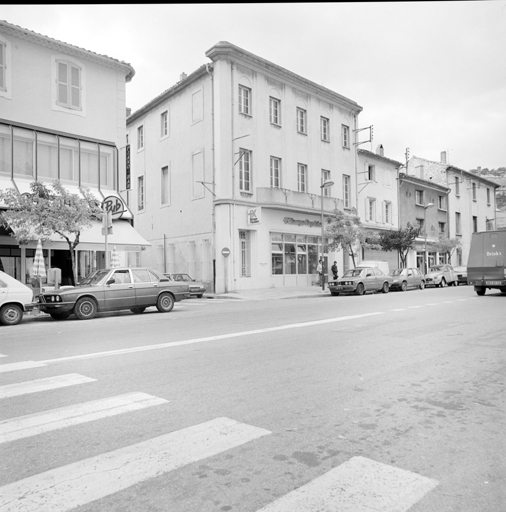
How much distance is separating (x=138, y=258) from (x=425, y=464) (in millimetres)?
31114

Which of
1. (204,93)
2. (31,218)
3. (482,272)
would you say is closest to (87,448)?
(31,218)

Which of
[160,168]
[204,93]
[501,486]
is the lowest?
[501,486]

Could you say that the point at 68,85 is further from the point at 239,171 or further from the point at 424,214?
the point at 424,214

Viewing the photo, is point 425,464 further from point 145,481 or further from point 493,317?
point 493,317

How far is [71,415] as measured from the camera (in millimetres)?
4387

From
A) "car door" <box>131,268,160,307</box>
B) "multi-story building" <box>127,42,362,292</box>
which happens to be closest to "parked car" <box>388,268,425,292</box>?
"multi-story building" <box>127,42,362,292</box>

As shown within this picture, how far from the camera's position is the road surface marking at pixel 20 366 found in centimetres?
642

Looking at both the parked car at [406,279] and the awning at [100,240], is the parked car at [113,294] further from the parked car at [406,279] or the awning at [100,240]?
the parked car at [406,279]

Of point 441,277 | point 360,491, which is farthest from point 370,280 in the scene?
point 360,491

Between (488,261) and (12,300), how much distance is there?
60.3 feet

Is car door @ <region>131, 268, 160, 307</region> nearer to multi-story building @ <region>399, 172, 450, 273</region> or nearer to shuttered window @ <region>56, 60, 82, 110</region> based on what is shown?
shuttered window @ <region>56, 60, 82, 110</region>

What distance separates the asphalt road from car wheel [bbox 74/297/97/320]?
5208 millimetres

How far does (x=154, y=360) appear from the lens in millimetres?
6879

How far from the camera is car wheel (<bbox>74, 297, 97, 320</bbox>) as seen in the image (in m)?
13.5
